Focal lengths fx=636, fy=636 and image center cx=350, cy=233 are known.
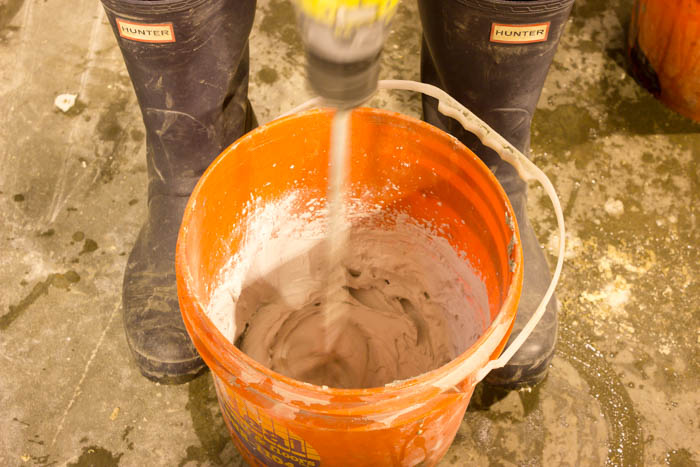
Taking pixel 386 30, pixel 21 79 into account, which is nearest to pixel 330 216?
pixel 386 30

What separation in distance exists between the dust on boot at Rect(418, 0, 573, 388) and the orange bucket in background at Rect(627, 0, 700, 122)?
1.85 feet

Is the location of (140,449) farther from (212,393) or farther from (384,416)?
(384,416)

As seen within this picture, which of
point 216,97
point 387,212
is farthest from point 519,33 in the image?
point 216,97

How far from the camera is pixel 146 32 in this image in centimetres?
97

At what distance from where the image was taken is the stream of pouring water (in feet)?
3.39

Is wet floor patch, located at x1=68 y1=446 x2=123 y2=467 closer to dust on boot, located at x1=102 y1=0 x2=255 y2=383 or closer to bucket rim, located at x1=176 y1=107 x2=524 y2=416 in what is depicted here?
dust on boot, located at x1=102 y1=0 x2=255 y2=383

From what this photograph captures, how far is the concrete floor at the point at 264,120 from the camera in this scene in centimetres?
115

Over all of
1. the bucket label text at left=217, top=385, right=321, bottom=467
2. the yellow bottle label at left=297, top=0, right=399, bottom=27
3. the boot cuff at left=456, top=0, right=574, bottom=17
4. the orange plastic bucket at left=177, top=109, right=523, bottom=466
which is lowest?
the bucket label text at left=217, top=385, right=321, bottom=467

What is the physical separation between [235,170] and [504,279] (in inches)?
16.6

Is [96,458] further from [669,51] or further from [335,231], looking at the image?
[669,51]

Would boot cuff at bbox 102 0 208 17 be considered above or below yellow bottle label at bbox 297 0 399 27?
below

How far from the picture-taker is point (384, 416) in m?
0.76

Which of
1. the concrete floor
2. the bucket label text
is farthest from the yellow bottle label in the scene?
the concrete floor

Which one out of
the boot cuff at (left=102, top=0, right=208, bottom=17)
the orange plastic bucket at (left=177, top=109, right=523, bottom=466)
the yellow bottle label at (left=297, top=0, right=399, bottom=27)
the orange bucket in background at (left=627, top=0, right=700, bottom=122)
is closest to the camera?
the yellow bottle label at (left=297, top=0, right=399, bottom=27)
